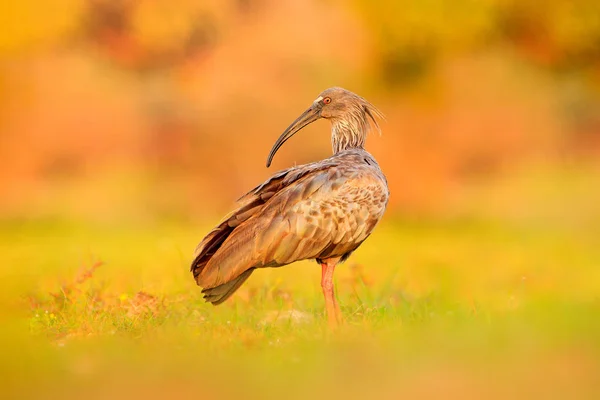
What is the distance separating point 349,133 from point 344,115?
0.72ft

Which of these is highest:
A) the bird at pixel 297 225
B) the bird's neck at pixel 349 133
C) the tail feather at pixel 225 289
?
the bird's neck at pixel 349 133

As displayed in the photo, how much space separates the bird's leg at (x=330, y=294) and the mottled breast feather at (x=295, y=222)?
18 cm

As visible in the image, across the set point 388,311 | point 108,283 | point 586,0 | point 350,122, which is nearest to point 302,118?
point 350,122

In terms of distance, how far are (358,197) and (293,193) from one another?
0.66 metres

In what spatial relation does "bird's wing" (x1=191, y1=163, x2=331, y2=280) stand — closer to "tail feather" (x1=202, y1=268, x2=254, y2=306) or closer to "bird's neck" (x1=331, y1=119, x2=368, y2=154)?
"tail feather" (x1=202, y1=268, x2=254, y2=306)

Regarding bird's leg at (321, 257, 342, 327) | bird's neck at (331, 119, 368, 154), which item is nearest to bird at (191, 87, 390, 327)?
bird's leg at (321, 257, 342, 327)

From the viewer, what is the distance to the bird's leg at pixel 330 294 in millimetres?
7871

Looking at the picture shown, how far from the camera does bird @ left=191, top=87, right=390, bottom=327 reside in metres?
7.61

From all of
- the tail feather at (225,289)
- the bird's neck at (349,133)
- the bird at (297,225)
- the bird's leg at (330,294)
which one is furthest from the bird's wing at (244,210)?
the bird's neck at (349,133)

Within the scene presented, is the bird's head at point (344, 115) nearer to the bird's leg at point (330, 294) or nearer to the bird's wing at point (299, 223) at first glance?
the bird's wing at point (299, 223)

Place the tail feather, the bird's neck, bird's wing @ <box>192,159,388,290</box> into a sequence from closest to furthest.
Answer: bird's wing @ <box>192,159,388,290</box>, the tail feather, the bird's neck

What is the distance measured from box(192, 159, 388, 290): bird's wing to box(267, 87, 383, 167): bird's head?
1203 millimetres

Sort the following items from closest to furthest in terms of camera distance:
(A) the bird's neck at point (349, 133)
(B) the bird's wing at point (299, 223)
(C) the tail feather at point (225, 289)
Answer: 1. (B) the bird's wing at point (299, 223)
2. (C) the tail feather at point (225, 289)
3. (A) the bird's neck at point (349, 133)

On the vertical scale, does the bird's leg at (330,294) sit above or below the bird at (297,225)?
below
